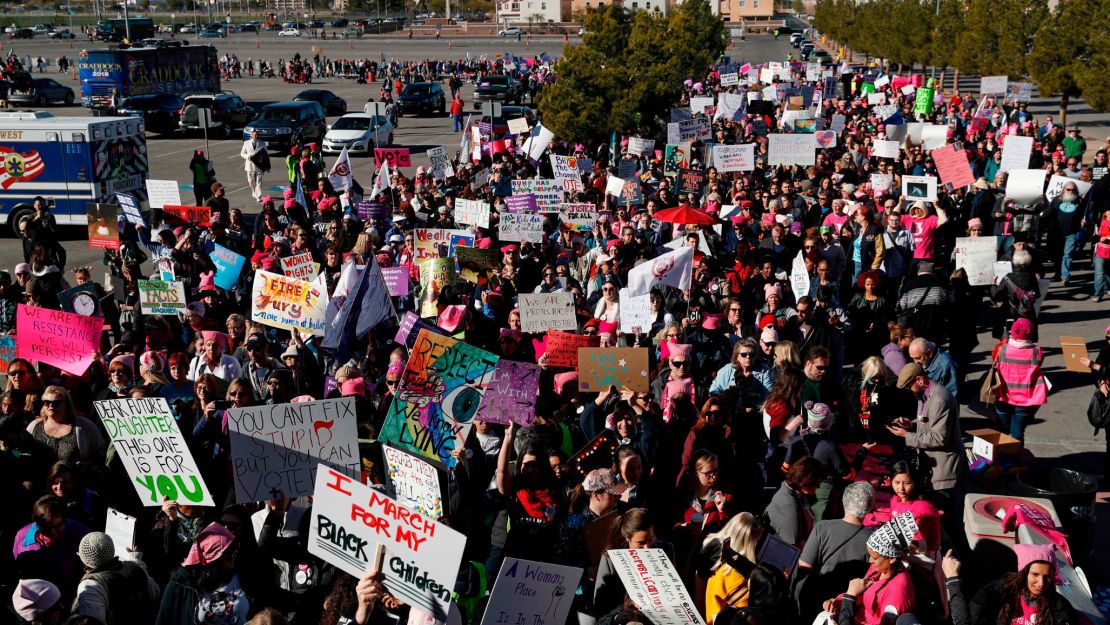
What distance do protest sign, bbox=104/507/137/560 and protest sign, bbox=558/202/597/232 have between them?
950cm

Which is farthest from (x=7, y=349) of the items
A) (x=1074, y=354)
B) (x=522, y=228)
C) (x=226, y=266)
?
(x=1074, y=354)

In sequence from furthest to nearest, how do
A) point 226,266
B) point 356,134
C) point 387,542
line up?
point 356,134 < point 226,266 < point 387,542

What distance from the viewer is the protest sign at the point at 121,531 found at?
643cm

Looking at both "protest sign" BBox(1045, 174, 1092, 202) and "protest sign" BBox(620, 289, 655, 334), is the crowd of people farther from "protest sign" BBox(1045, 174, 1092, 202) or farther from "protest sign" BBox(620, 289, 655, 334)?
"protest sign" BBox(1045, 174, 1092, 202)

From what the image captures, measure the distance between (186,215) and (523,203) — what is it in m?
4.93

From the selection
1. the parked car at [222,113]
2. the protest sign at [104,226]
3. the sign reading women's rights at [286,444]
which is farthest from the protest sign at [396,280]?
Result: the parked car at [222,113]

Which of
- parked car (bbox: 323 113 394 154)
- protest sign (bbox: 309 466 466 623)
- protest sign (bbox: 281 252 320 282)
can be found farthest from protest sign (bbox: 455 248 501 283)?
parked car (bbox: 323 113 394 154)

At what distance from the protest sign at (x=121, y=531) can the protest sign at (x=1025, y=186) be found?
15.3 metres

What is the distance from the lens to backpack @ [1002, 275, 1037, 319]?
10874mm

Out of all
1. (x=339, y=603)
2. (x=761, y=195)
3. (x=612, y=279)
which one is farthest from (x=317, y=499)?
(x=761, y=195)

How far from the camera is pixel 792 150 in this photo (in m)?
19.7

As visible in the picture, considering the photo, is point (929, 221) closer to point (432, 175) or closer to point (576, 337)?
point (576, 337)

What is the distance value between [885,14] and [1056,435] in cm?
5147

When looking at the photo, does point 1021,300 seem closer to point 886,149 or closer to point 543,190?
point 543,190
